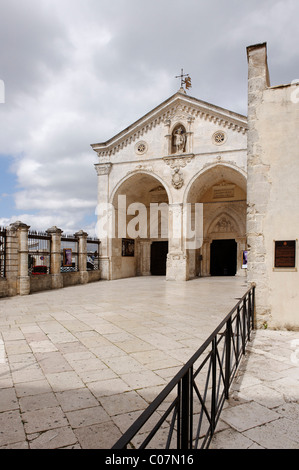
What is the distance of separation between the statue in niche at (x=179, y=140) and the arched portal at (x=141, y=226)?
92.3 inches

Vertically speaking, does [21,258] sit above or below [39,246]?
below

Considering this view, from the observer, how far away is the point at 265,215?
6.25 m

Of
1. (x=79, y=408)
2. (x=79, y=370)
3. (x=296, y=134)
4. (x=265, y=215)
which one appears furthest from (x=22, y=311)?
(x=296, y=134)

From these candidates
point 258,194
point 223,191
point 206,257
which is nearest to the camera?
point 258,194

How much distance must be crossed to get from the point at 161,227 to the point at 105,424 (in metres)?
18.8

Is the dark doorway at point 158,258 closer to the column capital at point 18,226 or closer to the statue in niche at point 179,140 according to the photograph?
the statue in niche at point 179,140

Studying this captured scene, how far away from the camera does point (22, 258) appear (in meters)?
11.1

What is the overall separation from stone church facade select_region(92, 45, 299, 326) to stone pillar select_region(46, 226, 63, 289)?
4742 millimetres

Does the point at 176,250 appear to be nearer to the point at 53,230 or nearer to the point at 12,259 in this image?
the point at 53,230

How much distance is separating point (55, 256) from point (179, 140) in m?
9.28

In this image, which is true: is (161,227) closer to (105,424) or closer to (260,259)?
(260,259)

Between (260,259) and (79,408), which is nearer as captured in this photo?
(79,408)

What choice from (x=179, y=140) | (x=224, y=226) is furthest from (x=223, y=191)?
(x=179, y=140)

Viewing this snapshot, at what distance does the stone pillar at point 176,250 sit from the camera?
16969 mm
